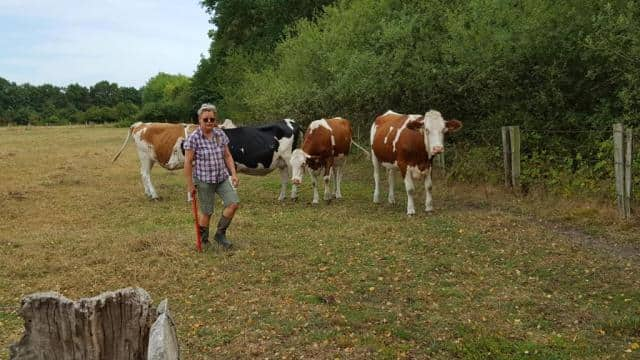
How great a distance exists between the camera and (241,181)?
17.0m

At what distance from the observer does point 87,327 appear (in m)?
2.79

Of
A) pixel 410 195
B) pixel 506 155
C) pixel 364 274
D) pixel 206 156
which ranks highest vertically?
pixel 206 156

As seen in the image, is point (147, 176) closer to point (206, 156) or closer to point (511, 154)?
point (206, 156)

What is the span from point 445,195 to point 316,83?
29.1 ft

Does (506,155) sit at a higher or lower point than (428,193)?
higher

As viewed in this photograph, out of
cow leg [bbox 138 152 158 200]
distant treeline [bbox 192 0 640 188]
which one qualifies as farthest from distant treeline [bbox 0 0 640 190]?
cow leg [bbox 138 152 158 200]

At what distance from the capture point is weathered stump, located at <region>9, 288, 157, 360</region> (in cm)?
274

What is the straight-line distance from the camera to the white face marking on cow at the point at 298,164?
12.1 meters

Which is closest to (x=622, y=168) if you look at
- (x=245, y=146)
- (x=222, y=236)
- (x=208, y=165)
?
(x=222, y=236)

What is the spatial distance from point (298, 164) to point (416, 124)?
2.82 metres

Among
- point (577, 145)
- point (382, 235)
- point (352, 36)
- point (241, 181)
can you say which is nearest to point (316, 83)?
point (352, 36)

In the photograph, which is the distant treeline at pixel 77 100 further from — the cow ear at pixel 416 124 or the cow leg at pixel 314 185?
the cow ear at pixel 416 124

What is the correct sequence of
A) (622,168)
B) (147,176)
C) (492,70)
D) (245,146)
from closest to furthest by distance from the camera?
(622,168) → (492,70) → (245,146) → (147,176)

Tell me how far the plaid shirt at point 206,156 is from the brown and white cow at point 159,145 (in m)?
5.75
